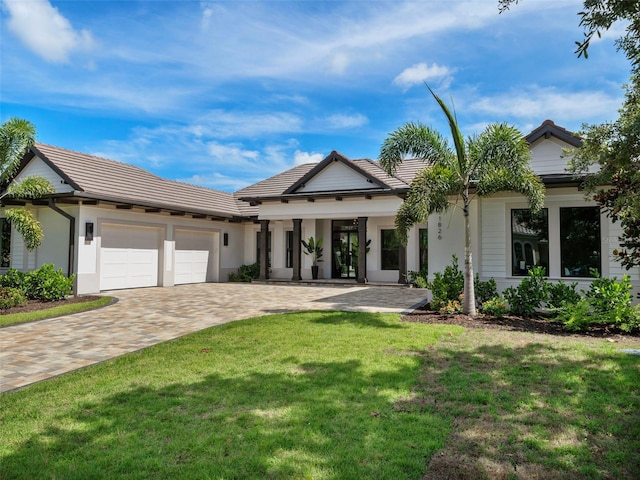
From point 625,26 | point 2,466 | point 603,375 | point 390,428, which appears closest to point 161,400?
point 2,466

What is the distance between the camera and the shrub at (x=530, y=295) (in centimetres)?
977

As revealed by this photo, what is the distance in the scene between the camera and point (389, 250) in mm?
20016

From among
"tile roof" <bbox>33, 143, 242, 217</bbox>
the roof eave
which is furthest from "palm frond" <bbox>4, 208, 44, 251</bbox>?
the roof eave

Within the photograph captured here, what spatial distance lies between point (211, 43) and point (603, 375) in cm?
1097

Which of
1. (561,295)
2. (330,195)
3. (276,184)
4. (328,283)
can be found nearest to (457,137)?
(561,295)

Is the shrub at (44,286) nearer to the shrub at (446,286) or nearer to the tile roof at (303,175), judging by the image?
the tile roof at (303,175)

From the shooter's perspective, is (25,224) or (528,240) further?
(25,224)

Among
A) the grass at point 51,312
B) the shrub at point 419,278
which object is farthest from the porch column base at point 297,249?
the grass at point 51,312

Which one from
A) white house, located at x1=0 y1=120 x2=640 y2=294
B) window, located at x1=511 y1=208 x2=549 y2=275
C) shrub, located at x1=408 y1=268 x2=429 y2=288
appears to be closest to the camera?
white house, located at x1=0 y1=120 x2=640 y2=294

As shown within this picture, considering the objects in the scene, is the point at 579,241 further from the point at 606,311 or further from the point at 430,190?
the point at 430,190

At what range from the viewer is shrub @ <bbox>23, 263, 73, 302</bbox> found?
1284 cm

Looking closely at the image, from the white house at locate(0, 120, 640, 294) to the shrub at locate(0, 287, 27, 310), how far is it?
9.05ft

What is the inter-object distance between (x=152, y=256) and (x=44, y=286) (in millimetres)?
5604

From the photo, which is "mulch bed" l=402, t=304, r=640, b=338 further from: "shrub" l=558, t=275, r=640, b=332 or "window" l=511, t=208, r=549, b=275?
"window" l=511, t=208, r=549, b=275
